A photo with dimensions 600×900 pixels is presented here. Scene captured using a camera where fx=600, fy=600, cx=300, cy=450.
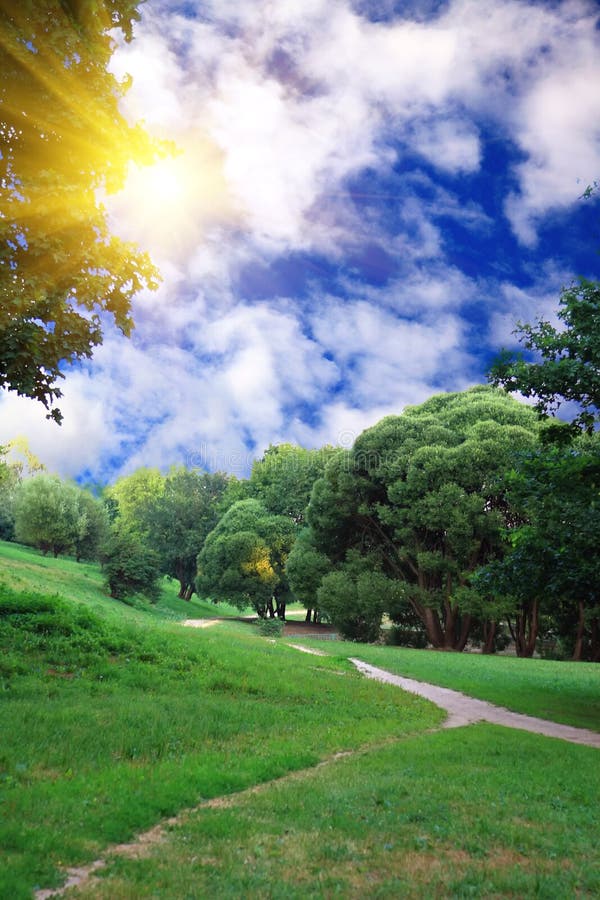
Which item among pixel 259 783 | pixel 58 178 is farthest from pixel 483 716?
pixel 58 178

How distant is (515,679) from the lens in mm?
22141

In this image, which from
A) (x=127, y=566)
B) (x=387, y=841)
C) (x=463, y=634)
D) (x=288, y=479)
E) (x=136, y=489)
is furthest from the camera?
(x=136, y=489)

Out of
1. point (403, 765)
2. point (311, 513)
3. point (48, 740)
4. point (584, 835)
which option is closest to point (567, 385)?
point (403, 765)

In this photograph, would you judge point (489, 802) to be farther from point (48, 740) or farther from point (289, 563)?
point (289, 563)

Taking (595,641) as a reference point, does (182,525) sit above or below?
above

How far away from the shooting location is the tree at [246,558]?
52594 millimetres

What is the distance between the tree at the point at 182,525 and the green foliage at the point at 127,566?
74.4ft

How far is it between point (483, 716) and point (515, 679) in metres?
7.69

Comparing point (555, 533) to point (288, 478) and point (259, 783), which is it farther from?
point (288, 478)

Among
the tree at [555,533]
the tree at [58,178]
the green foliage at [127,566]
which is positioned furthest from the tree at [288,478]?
the tree at [58,178]

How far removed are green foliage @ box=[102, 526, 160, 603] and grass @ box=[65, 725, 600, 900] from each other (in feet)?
114

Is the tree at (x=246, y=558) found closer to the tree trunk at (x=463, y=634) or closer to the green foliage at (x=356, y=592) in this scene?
the green foliage at (x=356, y=592)

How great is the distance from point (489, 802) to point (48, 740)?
20.4ft

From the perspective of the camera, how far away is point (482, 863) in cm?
557
